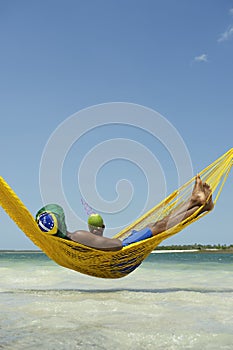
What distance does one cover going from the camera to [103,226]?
4367 mm

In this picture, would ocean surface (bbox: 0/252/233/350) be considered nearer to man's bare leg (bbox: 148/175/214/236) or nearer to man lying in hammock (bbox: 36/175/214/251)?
man lying in hammock (bbox: 36/175/214/251)

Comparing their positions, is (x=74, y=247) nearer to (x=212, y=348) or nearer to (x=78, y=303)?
(x=78, y=303)

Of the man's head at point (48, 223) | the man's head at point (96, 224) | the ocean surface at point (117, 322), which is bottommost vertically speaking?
the ocean surface at point (117, 322)

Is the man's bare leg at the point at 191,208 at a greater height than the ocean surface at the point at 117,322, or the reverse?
the man's bare leg at the point at 191,208

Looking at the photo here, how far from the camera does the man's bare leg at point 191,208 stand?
14.4 feet

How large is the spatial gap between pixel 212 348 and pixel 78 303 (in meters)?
1.76

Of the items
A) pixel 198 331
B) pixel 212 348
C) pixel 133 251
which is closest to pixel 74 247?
pixel 133 251

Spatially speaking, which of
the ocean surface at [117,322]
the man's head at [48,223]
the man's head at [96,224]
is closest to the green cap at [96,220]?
the man's head at [96,224]

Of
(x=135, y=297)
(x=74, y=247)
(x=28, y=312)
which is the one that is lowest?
(x=135, y=297)

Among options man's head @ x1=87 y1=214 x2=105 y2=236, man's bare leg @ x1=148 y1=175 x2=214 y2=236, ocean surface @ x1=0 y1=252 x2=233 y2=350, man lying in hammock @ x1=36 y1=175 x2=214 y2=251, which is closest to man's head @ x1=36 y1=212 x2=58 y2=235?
man lying in hammock @ x1=36 y1=175 x2=214 y2=251

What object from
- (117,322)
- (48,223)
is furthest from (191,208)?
(117,322)

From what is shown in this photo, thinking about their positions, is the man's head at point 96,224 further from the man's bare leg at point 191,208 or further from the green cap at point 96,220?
the man's bare leg at point 191,208

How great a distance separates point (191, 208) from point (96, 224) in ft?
3.11

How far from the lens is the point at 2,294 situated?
4.77 metres
